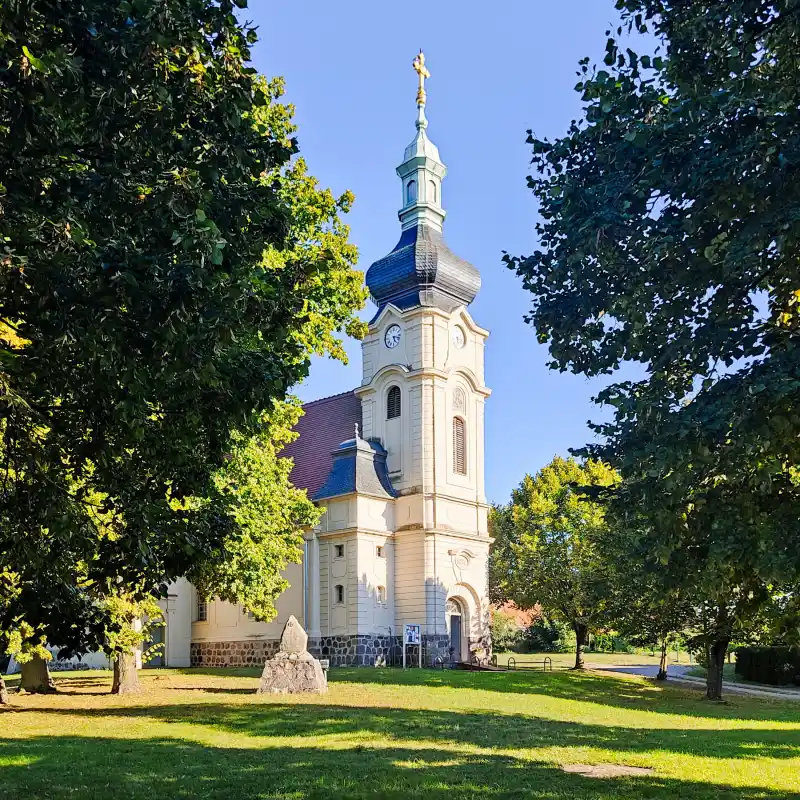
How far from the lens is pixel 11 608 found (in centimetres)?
912

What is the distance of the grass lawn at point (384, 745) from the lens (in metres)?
10.4

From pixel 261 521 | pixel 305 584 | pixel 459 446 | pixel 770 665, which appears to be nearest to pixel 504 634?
Result: pixel 770 665

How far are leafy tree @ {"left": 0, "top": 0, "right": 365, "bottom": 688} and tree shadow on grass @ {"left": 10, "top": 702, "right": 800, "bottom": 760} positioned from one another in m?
7.19

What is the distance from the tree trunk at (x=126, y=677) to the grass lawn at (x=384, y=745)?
1.79 ft

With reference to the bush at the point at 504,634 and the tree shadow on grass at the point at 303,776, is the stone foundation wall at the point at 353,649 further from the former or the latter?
the tree shadow on grass at the point at 303,776

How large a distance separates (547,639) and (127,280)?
53.9m

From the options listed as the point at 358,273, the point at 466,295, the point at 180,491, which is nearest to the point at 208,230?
the point at 180,491

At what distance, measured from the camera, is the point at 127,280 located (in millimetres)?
5992

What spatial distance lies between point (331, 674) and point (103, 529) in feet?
65.4

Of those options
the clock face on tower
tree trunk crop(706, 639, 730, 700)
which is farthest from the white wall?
tree trunk crop(706, 639, 730, 700)

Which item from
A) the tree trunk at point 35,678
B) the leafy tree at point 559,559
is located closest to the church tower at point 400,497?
the leafy tree at point 559,559

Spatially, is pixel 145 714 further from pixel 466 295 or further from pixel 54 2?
pixel 466 295

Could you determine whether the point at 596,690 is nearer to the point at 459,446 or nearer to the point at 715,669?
the point at 715,669

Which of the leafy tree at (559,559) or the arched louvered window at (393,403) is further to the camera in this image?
the arched louvered window at (393,403)
